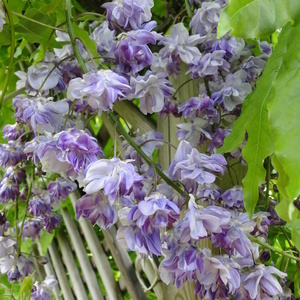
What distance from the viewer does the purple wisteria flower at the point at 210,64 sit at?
78cm

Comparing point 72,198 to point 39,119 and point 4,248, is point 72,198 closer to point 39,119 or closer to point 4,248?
point 4,248

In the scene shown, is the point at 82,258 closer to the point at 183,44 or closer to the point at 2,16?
the point at 183,44

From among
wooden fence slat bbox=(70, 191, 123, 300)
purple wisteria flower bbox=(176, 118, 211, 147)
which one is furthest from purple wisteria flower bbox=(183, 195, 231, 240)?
wooden fence slat bbox=(70, 191, 123, 300)

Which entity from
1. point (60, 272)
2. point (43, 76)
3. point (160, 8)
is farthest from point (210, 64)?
point (60, 272)

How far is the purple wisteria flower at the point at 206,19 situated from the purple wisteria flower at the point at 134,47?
0.22m

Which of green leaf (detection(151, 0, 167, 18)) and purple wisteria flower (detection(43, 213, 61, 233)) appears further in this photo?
green leaf (detection(151, 0, 167, 18))

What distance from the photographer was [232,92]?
2.53 feet

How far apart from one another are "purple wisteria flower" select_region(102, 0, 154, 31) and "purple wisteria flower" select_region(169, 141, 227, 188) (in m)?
0.16

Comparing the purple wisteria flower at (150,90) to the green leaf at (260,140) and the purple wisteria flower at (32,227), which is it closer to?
the green leaf at (260,140)

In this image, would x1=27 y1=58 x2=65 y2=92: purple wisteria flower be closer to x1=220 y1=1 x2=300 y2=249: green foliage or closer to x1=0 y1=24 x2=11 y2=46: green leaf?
x1=0 y1=24 x2=11 y2=46: green leaf

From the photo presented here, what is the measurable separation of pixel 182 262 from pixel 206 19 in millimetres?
414

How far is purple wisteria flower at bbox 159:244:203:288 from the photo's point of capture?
568mm

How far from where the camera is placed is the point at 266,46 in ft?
2.83

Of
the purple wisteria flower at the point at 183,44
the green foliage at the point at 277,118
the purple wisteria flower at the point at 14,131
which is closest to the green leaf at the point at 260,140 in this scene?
the green foliage at the point at 277,118
